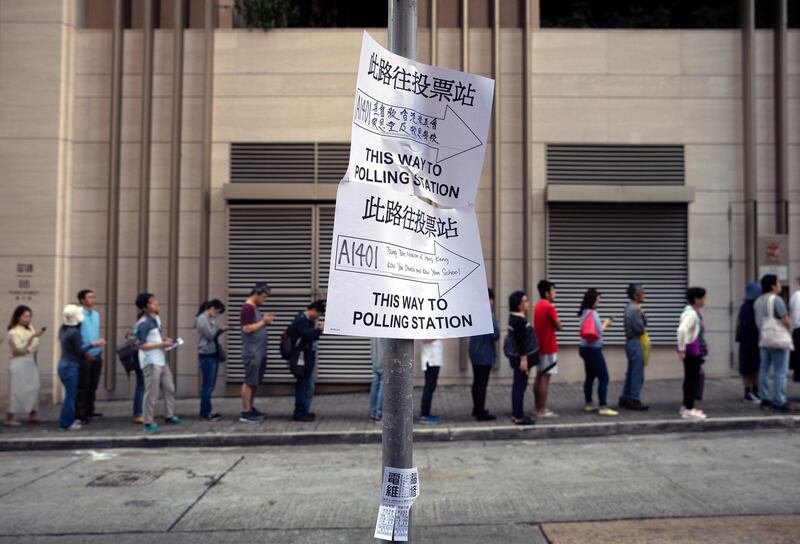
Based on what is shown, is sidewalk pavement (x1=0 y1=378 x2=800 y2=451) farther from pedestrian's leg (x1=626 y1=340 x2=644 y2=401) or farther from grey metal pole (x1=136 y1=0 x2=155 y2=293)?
grey metal pole (x1=136 y1=0 x2=155 y2=293)

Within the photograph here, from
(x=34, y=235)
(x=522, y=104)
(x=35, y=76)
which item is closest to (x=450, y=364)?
(x=522, y=104)

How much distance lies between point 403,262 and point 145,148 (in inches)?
466

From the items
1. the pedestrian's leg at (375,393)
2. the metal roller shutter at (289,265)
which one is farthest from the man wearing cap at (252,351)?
the metal roller shutter at (289,265)

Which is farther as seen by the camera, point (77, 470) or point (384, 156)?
point (77, 470)

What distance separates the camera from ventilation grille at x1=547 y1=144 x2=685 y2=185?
1470 centimetres

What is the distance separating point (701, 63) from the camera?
585 inches

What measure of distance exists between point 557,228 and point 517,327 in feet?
13.7

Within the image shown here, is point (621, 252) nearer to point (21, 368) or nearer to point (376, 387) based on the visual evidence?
point (376, 387)

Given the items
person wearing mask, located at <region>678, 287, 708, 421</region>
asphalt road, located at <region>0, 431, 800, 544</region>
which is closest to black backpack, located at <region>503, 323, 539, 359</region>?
asphalt road, located at <region>0, 431, 800, 544</region>

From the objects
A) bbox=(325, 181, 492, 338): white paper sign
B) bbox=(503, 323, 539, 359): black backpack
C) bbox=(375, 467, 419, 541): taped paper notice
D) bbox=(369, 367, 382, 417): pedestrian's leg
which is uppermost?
bbox=(325, 181, 492, 338): white paper sign

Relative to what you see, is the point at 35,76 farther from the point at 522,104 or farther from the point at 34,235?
the point at 522,104

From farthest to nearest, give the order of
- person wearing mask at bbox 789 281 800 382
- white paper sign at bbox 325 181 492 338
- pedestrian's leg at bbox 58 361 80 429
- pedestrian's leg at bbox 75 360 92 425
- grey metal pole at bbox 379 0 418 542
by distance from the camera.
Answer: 1. person wearing mask at bbox 789 281 800 382
2. pedestrian's leg at bbox 75 360 92 425
3. pedestrian's leg at bbox 58 361 80 429
4. grey metal pole at bbox 379 0 418 542
5. white paper sign at bbox 325 181 492 338

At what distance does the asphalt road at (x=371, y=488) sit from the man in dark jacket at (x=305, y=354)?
134 centimetres

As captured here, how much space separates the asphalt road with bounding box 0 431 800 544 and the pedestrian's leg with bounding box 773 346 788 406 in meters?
1.07
